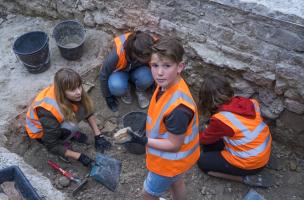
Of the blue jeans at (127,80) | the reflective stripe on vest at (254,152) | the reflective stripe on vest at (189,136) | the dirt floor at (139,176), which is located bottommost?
the dirt floor at (139,176)

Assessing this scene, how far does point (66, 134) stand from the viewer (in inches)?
141

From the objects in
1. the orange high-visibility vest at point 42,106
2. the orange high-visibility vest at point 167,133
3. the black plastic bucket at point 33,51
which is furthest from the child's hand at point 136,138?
the black plastic bucket at point 33,51

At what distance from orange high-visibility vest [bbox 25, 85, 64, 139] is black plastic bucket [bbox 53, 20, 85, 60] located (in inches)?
50.0

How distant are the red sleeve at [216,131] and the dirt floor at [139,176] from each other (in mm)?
444

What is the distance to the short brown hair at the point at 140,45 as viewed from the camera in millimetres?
3580

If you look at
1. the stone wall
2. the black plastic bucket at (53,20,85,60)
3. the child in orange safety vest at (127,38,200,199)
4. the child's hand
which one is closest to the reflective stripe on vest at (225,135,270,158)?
the stone wall

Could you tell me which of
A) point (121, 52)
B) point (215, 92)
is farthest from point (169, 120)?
point (121, 52)

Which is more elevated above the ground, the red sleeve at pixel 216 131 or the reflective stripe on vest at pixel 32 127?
the red sleeve at pixel 216 131

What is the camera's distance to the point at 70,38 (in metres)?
4.82

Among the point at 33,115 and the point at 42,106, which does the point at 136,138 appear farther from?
the point at 33,115

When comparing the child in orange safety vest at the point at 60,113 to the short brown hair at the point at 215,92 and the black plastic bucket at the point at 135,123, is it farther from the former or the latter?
the short brown hair at the point at 215,92

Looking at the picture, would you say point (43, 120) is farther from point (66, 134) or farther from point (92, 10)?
point (92, 10)

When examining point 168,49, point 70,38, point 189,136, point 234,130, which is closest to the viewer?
point 168,49

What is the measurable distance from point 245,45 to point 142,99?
133 centimetres
